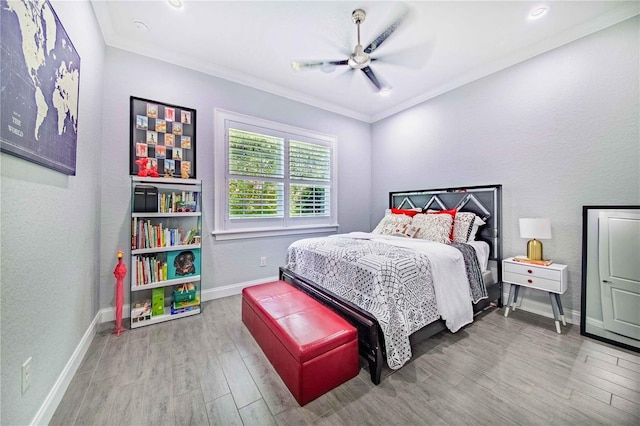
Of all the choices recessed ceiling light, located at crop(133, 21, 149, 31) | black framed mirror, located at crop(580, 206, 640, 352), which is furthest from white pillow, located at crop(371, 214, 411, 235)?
recessed ceiling light, located at crop(133, 21, 149, 31)

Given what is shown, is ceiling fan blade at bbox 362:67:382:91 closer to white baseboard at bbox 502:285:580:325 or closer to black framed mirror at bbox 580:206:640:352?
black framed mirror at bbox 580:206:640:352

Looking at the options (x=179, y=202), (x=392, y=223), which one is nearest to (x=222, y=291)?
(x=179, y=202)

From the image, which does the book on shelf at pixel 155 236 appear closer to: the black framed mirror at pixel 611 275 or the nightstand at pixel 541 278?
the nightstand at pixel 541 278

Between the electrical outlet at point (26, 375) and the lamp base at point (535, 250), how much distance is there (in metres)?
4.01

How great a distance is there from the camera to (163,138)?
9.20ft

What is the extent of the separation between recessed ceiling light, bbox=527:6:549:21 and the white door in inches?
77.4

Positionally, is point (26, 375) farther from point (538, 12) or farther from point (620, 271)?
point (538, 12)

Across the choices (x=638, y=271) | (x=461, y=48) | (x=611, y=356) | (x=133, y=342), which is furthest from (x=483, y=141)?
(x=133, y=342)

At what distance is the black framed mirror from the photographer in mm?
2059

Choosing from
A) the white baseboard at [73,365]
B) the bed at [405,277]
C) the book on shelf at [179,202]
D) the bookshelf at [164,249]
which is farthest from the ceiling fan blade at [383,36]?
the white baseboard at [73,365]

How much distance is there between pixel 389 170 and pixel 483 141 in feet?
5.19

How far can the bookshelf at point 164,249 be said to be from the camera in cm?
242

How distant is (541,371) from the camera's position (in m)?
1.75

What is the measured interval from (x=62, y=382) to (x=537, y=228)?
4123 mm
